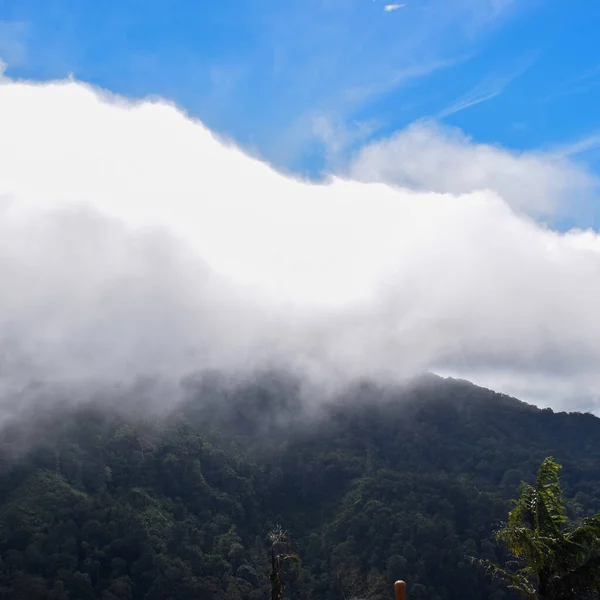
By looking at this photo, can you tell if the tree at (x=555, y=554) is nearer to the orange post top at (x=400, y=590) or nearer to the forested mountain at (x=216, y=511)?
the orange post top at (x=400, y=590)

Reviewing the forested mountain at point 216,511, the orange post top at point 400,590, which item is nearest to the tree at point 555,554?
the orange post top at point 400,590

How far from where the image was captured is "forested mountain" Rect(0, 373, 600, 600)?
11606 centimetres

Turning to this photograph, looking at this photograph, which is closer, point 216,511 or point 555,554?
point 555,554

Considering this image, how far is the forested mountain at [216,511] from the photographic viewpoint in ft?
381

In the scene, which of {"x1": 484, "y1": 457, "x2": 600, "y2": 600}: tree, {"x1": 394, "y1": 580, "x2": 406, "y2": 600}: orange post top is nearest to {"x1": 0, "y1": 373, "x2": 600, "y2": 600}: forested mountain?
{"x1": 484, "y1": 457, "x2": 600, "y2": 600}: tree

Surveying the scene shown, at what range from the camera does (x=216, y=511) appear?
151 m

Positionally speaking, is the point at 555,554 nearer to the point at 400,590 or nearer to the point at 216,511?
the point at 400,590

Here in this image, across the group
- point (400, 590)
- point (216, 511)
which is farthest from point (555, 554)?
point (216, 511)

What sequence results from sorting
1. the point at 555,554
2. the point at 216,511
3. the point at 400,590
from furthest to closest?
1. the point at 216,511
2. the point at 555,554
3. the point at 400,590

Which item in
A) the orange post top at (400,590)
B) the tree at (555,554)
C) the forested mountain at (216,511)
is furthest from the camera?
the forested mountain at (216,511)

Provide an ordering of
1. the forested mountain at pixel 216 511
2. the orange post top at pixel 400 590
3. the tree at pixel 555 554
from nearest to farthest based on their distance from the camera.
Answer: the orange post top at pixel 400 590 < the tree at pixel 555 554 < the forested mountain at pixel 216 511

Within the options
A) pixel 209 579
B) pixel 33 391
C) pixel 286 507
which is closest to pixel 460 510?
pixel 286 507

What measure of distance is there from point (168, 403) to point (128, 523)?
6732cm

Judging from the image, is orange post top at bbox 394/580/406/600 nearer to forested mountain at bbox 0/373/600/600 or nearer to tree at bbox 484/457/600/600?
tree at bbox 484/457/600/600
